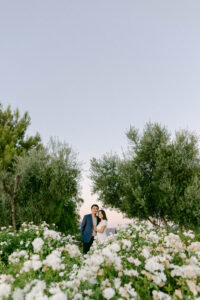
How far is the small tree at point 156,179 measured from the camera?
1672 cm

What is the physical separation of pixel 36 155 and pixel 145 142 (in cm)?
734

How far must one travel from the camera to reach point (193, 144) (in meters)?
18.2

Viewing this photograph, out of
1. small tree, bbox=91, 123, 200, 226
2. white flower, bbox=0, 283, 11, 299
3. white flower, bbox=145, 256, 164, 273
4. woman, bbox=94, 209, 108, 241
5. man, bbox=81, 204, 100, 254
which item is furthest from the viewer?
small tree, bbox=91, 123, 200, 226

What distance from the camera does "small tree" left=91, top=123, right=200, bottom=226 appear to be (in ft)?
54.9

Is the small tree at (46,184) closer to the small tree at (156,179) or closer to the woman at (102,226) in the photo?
the small tree at (156,179)

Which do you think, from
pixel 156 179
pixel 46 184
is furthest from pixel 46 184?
pixel 156 179

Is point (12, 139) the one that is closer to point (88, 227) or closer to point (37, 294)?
point (88, 227)

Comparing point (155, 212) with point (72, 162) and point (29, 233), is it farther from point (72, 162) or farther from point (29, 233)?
point (29, 233)

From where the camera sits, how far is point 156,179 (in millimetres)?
17953

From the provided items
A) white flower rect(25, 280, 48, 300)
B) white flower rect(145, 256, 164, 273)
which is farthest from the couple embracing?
white flower rect(25, 280, 48, 300)

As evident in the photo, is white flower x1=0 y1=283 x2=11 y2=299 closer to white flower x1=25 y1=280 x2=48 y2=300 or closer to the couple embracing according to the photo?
white flower x1=25 y1=280 x2=48 y2=300

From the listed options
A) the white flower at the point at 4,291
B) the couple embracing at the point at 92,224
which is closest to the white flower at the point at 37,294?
the white flower at the point at 4,291

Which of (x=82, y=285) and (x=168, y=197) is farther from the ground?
(x=168, y=197)

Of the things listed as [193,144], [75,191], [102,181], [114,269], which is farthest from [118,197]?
[114,269]
